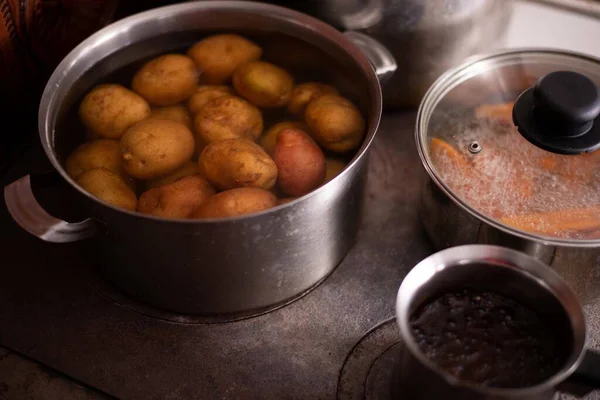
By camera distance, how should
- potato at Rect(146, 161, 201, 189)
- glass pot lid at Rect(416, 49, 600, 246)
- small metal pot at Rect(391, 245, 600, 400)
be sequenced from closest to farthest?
small metal pot at Rect(391, 245, 600, 400)
glass pot lid at Rect(416, 49, 600, 246)
potato at Rect(146, 161, 201, 189)

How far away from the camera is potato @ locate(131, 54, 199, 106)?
2.62ft

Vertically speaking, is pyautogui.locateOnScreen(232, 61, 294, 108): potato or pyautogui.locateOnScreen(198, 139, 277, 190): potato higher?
pyautogui.locateOnScreen(232, 61, 294, 108): potato

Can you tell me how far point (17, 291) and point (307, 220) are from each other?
41 cm

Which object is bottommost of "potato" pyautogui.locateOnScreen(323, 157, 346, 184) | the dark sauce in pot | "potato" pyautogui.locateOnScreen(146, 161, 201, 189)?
the dark sauce in pot

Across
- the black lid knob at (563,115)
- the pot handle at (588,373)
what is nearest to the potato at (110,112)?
the black lid knob at (563,115)

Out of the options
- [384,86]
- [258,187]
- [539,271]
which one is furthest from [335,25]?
[539,271]

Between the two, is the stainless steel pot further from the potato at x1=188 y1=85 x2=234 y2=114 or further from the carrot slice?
the carrot slice

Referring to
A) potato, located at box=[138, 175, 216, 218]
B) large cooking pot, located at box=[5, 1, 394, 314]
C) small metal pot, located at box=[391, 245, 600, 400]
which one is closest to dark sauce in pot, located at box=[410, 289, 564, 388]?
small metal pot, located at box=[391, 245, 600, 400]

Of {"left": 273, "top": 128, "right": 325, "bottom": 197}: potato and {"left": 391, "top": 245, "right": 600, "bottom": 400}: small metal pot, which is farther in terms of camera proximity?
{"left": 273, "top": 128, "right": 325, "bottom": 197}: potato

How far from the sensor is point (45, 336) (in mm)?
759

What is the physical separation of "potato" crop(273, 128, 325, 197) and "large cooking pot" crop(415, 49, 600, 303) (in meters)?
0.12

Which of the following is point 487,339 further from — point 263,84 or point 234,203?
point 263,84

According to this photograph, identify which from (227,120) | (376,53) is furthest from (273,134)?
(376,53)

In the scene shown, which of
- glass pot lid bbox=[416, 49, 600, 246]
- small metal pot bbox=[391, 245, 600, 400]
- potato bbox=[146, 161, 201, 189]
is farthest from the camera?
potato bbox=[146, 161, 201, 189]
